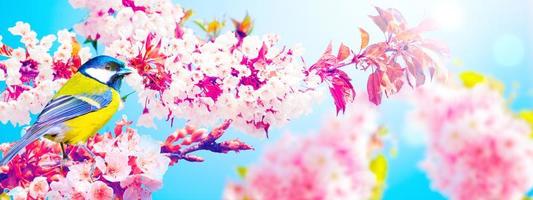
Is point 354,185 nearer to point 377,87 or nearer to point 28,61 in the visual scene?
point 377,87

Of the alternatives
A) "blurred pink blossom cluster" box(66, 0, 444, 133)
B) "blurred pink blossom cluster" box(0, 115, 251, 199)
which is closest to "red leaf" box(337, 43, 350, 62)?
"blurred pink blossom cluster" box(66, 0, 444, 133)

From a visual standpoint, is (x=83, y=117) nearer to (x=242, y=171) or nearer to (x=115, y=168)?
(x=115, y=168)

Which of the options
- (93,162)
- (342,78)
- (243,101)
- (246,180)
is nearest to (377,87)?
(342,78)

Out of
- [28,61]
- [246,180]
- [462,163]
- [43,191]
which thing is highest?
[462,163]

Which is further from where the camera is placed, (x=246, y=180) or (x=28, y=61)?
(x=246, y=180)

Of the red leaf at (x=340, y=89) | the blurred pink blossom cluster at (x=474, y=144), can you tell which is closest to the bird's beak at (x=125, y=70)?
the red leaf at (x=340, y=89)

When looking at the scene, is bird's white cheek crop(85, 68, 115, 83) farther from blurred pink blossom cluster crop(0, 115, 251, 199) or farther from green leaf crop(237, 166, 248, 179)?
green leaf crop(237, 166, 248, 179)

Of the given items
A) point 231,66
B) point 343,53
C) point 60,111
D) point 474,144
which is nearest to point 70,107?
point 60,111

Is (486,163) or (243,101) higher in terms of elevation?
(486,163)

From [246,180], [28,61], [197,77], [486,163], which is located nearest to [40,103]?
[28,61]
